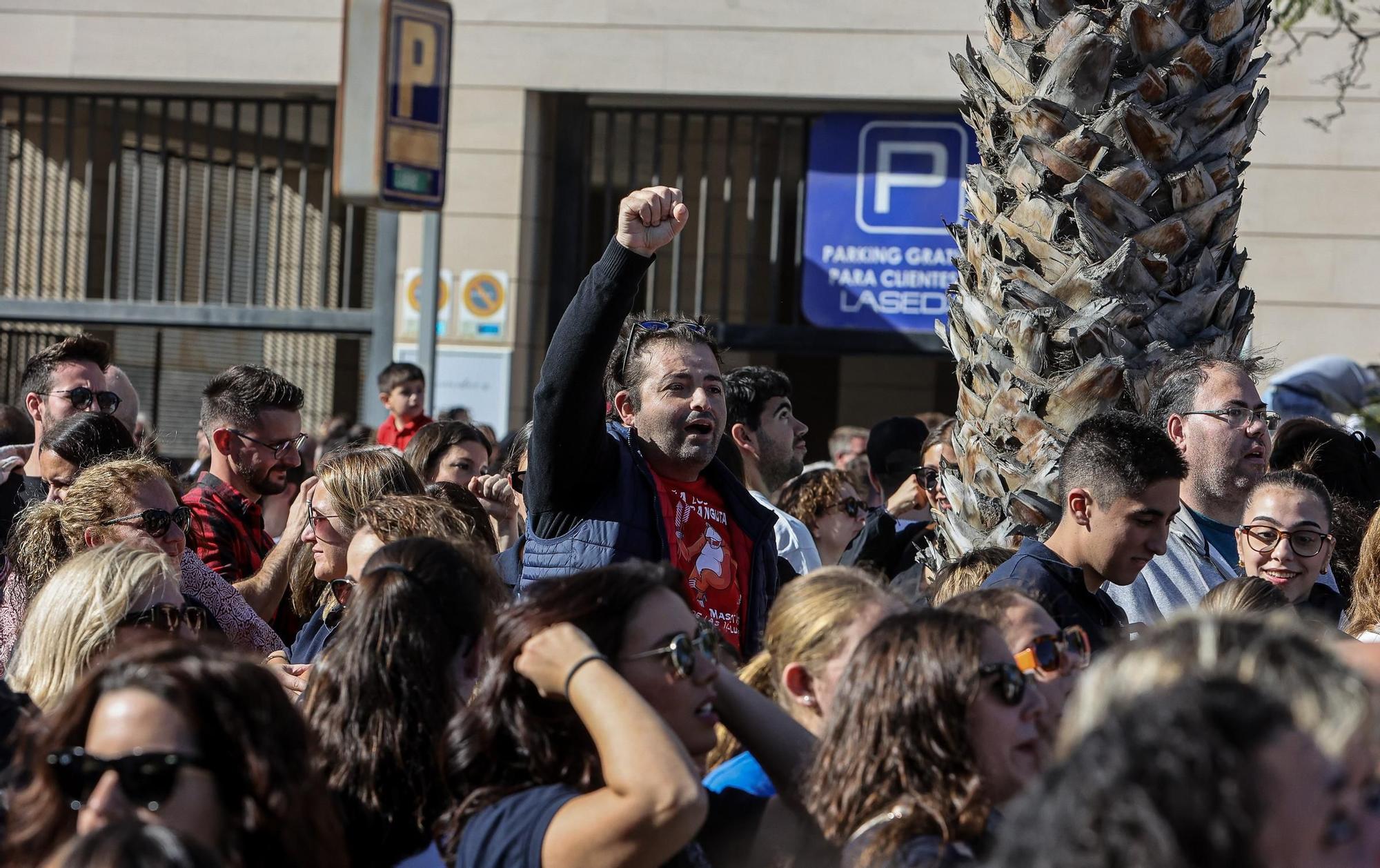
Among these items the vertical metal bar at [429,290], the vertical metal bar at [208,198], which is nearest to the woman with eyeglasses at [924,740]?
the vertical metal bar at [429,290]

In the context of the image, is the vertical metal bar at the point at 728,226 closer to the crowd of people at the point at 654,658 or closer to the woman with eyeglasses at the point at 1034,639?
the crowd of people at the point at 654,658

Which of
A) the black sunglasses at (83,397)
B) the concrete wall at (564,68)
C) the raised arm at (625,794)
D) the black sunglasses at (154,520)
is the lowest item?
the raised arm at (625,794)

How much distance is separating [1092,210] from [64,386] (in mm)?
3762

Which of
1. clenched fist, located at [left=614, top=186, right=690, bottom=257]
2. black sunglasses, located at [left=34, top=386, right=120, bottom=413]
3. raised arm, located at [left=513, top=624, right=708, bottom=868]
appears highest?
clenched fist, located at [left=614, top=186, right=690, bottom=257]

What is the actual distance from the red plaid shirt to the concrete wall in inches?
313

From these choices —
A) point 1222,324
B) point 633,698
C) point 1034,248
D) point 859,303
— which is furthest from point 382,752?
point 859,303

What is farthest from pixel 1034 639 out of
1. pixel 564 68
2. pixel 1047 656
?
pixel 564 68

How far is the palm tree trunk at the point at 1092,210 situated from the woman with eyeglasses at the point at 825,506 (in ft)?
6.92

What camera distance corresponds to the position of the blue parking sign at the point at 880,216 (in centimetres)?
1340

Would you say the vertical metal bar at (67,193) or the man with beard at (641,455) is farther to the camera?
the vertical metal bar at (67,193)

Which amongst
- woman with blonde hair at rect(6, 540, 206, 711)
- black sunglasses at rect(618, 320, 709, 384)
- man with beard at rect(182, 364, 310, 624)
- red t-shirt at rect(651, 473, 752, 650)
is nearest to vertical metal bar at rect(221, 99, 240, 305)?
man with beard at rect(182, 364, 310, 624)

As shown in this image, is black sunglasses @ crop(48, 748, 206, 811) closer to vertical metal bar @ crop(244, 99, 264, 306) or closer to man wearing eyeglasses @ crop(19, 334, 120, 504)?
man wearing eyeglasses @ crop(19, 334, 120, 504)

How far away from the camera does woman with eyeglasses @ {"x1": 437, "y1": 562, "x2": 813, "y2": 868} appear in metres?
2.45

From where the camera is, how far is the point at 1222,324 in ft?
15.3
